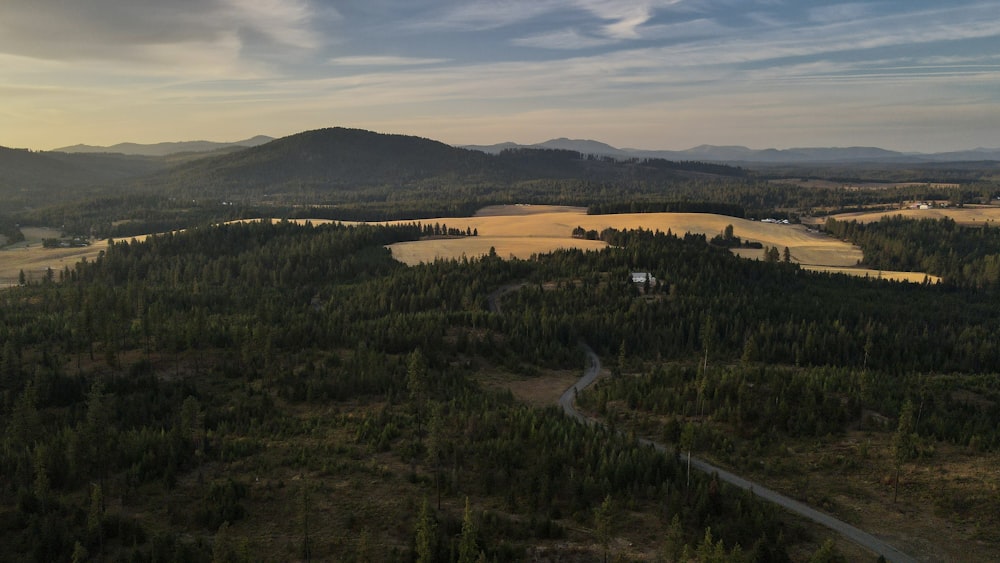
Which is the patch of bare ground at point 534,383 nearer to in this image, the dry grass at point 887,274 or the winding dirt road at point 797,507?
the winding dirt road at point 797,507

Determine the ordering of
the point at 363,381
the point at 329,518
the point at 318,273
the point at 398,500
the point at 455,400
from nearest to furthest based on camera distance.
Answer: the point at 329,518 < the point at 398,500 < the point at 455,400 < the point at 363,381 < the point at 318,273

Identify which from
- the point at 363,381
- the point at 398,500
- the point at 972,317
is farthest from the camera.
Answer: the point at 972,317

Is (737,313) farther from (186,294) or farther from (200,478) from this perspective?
(186,294)

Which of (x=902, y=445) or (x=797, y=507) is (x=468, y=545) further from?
(x=902, y=445)

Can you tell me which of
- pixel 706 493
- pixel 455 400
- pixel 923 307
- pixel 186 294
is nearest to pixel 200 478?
pixel 455 400

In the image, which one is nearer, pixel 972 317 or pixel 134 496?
pixel 134 496

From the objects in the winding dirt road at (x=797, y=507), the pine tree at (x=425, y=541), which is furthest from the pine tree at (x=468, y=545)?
the winding dirt road at (x=797, y=507)

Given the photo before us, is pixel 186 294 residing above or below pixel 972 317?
above

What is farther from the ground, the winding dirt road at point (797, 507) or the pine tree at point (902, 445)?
the pine tree at point (902, 445)

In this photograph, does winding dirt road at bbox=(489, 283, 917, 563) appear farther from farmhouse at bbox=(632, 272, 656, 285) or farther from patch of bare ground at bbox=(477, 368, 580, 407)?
farmhouse at bbox=(632, 272, 656, 285)

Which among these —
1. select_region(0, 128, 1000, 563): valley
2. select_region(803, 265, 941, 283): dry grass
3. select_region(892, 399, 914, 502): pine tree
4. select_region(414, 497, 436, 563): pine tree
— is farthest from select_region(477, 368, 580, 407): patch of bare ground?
select_region(803, 265, 941, 283): dry grass

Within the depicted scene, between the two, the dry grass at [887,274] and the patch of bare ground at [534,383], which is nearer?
the patch of bare ground at [534,383]
